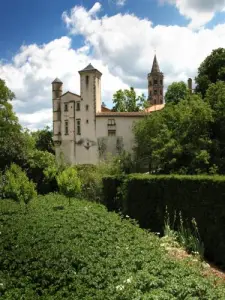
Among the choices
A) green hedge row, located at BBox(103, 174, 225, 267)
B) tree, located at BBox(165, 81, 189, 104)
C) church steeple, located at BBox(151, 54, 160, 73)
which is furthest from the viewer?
church steeple, located at BBox(151, 54, 160, 73)

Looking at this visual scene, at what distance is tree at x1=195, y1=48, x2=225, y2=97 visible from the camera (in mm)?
35244

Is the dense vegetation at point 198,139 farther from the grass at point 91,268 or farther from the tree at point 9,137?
the grass at point 91,268

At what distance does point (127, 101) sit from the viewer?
192ft

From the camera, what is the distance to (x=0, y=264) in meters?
8.55

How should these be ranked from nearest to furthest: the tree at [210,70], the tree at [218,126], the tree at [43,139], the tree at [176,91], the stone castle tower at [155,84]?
the tree at [218,126] → the tree at [210,70] → the tree at [176,91] → the tree at [43,139] → the stone castle tower at [155,84]

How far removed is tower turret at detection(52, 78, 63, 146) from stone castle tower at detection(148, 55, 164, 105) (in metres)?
46.4

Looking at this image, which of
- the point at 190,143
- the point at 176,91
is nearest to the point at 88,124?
the point at 176,91

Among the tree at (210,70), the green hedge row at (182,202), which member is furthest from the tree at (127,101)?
the green hedge row at (182,202)

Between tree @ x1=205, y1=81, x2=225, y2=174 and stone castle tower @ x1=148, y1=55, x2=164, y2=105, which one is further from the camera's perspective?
stone castle tower @ x1=148, y1=55, x2=164, y2=105

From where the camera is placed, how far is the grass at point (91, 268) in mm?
6152

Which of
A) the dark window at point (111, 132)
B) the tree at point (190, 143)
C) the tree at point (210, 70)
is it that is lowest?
the tree at point (190, 143)

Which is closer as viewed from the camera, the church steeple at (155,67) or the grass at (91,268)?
the grass at (91,268)

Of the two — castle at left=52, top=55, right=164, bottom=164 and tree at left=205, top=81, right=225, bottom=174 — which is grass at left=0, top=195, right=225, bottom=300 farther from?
castle at left=52, top=55, right=164, bottom=164

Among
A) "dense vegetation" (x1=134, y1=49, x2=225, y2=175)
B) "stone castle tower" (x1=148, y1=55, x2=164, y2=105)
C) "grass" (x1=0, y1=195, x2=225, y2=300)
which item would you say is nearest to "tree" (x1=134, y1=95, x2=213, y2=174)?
"dense vegetation" (x1=134, y1=49, x2=225, y2=175)
